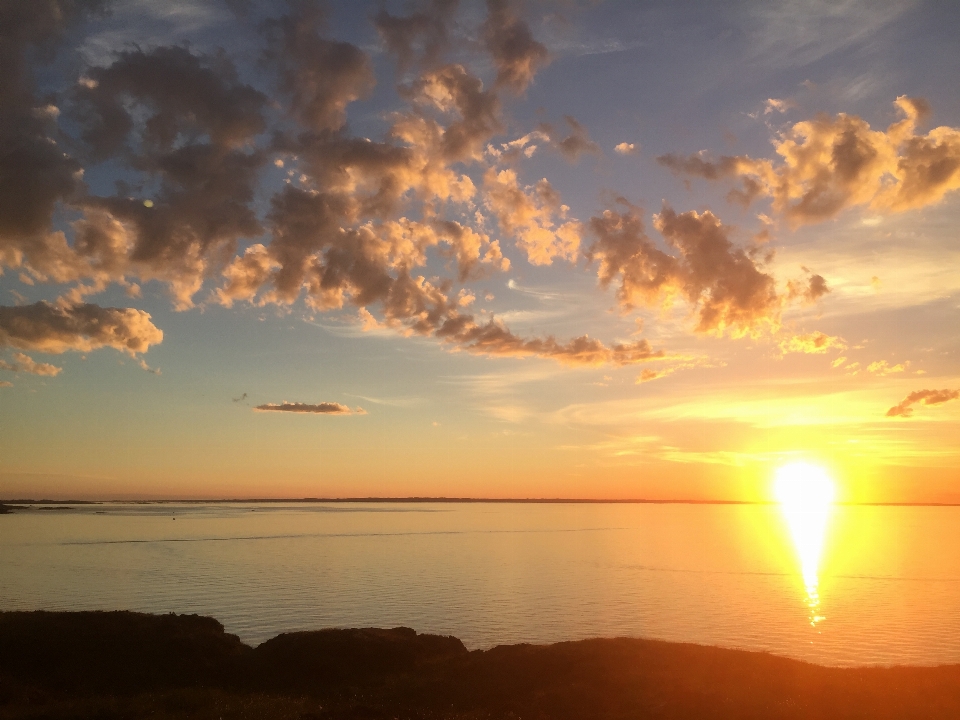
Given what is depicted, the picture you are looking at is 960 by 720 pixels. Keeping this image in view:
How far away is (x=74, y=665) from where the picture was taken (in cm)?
3766

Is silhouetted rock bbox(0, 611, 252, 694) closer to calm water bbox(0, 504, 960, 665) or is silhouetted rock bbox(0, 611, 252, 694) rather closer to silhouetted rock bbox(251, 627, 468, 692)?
silhouetted rock bbox(251, 627, 468, 692)

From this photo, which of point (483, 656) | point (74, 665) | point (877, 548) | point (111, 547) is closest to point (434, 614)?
point (483, 656)

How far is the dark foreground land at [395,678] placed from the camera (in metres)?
31.6

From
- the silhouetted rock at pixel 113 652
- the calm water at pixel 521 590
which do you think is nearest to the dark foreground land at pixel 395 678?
the silhouetted rock at pixel 113 652

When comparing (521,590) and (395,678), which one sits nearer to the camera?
(395,678)

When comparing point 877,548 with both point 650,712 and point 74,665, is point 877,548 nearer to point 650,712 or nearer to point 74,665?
point 650,712

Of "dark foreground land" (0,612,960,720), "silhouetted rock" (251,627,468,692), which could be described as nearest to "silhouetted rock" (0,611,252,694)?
"dark foreground land" (0,612,960,720)

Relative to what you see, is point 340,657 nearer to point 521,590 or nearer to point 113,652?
point 113,652

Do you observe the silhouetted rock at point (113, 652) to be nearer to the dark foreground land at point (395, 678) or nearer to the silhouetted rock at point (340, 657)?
the dark foreground land at point (395, 678)

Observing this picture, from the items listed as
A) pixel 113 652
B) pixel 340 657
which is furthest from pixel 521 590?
pixel 113 652

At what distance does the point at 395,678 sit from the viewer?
3875cm

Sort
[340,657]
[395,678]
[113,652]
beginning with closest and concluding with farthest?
[395,678], [113,652], [340,657]

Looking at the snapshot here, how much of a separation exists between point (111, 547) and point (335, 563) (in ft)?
175

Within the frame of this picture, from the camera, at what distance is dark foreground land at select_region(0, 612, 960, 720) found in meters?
31.6
